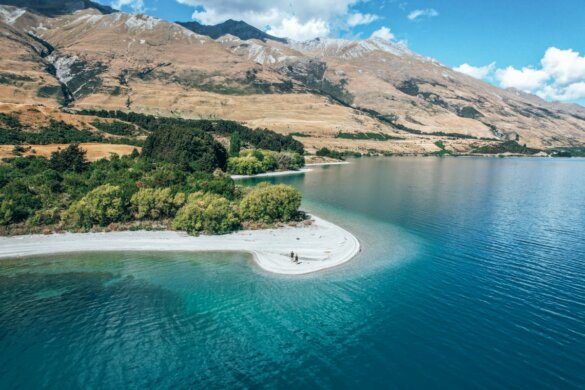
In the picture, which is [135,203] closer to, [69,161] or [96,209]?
[96,209]

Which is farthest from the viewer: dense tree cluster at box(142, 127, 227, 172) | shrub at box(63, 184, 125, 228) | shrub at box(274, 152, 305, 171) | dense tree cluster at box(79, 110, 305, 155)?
dense tree cluster at box(79, 110, 305, 155)

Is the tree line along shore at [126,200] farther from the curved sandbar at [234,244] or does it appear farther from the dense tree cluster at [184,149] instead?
the dense tree cluster at [184,149]

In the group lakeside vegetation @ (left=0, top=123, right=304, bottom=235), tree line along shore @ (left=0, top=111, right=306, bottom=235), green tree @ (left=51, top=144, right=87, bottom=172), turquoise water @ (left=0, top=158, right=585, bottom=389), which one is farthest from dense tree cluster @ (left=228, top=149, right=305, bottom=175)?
turquoise water @ (left=0, top=158, right=585, bottom=389)

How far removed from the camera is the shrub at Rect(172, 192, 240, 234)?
56.9m

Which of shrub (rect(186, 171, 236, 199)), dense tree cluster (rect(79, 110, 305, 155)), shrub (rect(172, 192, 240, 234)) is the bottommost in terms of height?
shrub (rect(172, 192, 240, 234))

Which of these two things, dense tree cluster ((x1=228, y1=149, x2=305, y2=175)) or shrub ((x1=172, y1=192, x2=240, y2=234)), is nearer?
shrub ((x1=172, y1=192, x2=240, y2=234))

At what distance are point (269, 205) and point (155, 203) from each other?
64.1ft

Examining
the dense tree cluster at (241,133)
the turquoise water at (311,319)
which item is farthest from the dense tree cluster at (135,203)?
the dense tree cluster at (241,133)

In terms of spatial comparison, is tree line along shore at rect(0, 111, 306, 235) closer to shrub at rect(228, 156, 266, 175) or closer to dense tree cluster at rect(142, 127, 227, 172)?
dense tree cluster at rect(142, 127, 227, 172)

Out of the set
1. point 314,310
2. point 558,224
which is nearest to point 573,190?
point 558,224

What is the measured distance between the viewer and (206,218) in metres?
57.1

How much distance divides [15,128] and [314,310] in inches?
5531

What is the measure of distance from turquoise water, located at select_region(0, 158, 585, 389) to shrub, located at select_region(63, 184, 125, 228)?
34.4ft

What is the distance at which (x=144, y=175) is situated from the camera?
254 ft
